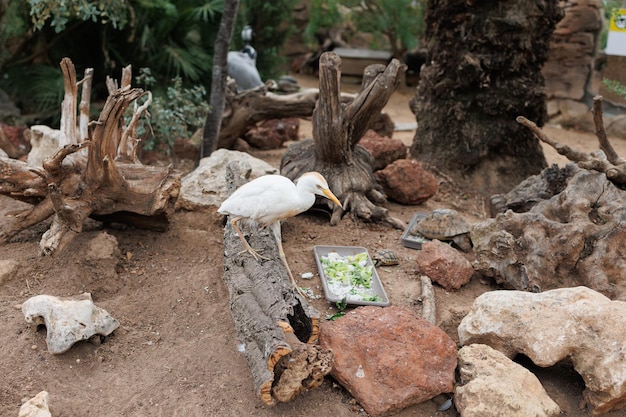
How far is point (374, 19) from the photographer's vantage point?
41.0 feet

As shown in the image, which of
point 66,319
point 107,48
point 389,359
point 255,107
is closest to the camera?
point 389,359

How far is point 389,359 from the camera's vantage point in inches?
114

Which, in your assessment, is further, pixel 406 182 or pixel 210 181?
pixel 406 182

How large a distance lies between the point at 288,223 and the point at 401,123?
18.8 ft

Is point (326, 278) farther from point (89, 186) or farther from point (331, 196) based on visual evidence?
point (89, 186)

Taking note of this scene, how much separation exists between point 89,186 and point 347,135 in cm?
204

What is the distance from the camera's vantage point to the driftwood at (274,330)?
2.62 meters

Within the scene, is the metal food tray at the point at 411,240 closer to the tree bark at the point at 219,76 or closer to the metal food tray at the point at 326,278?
the metal food tray at the point at 326,278

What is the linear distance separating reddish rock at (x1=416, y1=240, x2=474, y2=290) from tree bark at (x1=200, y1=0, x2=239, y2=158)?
2937 millimetres

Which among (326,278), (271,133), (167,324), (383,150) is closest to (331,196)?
(326,278)

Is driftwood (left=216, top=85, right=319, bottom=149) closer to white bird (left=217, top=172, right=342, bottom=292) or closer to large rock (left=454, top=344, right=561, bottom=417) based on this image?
white bird (left=217, top=172, right=342, bottom=292)

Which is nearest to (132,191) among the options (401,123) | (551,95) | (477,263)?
(477,263)

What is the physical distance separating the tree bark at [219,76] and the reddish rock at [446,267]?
2.94 meters

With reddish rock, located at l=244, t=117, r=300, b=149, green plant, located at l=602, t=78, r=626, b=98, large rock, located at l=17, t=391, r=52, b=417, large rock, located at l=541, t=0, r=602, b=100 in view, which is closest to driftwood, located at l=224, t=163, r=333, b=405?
large rock, located at l=17, t=391, r=52, b=417
